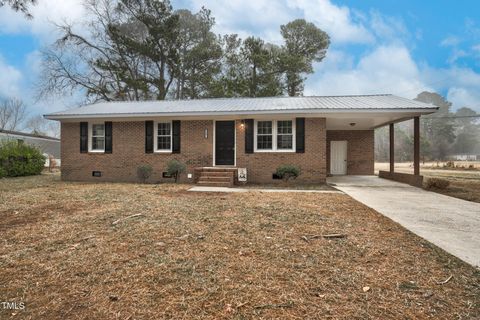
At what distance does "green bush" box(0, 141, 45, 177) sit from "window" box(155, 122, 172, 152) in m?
8.72

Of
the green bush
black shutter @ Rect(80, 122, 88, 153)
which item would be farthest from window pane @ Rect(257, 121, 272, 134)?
the green bush

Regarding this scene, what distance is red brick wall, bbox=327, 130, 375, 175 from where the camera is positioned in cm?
1448

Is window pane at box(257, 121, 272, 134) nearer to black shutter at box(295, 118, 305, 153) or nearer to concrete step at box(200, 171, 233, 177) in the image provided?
black shutter at box(295, 118, 305, 153)

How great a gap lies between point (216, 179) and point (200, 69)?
15875mm

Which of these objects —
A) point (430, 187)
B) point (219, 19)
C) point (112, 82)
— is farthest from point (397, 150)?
point (112, 82)

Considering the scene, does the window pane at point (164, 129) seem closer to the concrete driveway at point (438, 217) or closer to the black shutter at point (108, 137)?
the black shutter at point (108, 137)

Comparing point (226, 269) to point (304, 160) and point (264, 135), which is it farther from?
point (264, 135)

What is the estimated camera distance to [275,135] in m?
10.7

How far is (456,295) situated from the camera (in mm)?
2332

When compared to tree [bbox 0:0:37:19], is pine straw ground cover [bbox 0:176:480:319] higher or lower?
lower

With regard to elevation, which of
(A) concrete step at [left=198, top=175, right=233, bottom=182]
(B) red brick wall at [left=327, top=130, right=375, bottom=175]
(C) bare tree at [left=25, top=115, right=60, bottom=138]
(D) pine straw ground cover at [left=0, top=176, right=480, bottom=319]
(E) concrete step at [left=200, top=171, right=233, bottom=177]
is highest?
(C) bare tree at [left=25, top=115, right=60, bottom=138]

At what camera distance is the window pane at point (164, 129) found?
11.5 meters

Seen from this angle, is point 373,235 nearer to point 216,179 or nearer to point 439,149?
point 216,179

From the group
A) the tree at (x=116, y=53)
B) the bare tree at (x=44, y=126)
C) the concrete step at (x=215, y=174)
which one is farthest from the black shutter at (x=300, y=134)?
the bare tree at (x=44, y=126)
